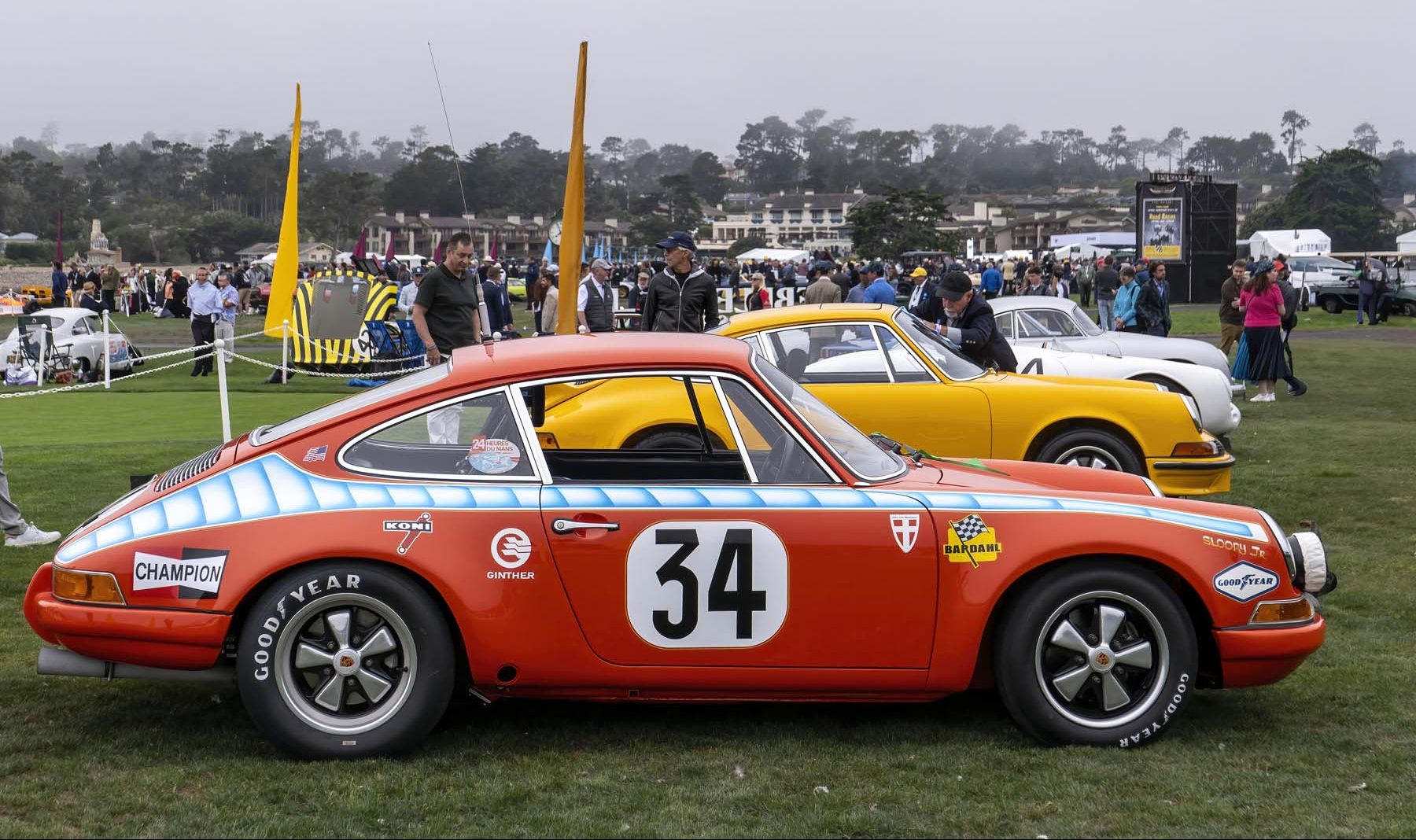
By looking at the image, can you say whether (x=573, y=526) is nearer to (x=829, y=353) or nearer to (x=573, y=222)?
(x=829, y=353)

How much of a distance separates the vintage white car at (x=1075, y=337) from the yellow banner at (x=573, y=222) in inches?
249

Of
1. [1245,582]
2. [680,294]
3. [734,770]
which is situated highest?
[680,294]

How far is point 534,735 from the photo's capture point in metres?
5.05

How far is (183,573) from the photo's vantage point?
15.2ft

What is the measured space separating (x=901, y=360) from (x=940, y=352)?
1.11 ft

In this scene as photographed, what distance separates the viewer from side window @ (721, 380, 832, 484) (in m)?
4.91

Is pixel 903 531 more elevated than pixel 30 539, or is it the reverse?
pixel 903 531

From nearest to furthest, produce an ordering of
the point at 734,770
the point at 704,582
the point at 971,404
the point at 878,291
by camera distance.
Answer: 1. the point at 734,770
2. the point at 704,582
3. the point at 971,404
4. the point at 878,291

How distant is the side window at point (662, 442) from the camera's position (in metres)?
4.95

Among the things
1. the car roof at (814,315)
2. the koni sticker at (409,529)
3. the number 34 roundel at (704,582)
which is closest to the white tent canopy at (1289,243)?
the car roof at (814,315)

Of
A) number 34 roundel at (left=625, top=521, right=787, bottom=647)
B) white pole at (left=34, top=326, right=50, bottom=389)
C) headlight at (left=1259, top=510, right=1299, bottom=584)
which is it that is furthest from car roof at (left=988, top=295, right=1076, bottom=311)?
white pole at (left=34, top=326, right=50, bottom=389)

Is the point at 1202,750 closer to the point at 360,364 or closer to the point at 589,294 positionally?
the point at 589,294

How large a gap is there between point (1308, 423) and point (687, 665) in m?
12.0

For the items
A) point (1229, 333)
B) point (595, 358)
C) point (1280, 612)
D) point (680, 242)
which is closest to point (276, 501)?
point (595, 358)
